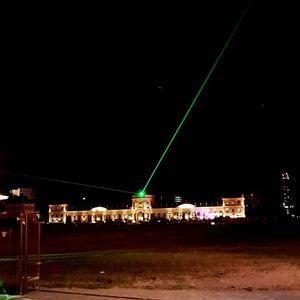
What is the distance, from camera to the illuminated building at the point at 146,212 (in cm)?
18138

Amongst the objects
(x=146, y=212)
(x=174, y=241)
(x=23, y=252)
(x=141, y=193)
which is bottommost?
(x=174, y=241)

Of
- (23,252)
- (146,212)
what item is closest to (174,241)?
(23,252)

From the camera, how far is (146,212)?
7416 inches

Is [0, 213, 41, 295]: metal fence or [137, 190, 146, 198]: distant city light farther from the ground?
[137, 190, 146, 198]: distant city light

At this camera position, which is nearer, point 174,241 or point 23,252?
point 23,252

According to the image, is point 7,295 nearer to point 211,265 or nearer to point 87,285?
point 87,285

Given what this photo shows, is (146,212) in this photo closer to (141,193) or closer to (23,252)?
(141,193)

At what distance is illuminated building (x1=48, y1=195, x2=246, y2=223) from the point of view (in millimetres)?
181375

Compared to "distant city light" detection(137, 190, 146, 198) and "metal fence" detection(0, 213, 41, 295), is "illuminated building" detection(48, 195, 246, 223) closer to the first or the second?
"distant city light" detection(137, 190, 146, 198)

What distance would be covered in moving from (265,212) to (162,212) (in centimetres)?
8826

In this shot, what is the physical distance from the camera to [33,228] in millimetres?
11984

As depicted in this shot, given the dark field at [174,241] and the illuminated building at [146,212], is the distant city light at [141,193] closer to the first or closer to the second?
the illuminated building at [146,212]

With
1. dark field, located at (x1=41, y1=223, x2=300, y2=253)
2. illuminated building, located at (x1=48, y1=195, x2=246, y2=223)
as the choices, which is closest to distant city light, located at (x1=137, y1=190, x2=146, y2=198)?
illuminated building, located at (x1=48, y1=195, x2=246, y2=223)

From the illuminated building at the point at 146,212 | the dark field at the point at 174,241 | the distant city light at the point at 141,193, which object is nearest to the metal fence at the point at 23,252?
the dark field at the point at 174,241
